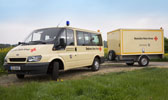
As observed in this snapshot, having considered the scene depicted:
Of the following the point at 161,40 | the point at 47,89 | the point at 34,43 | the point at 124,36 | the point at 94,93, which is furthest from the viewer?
the point at 161,40

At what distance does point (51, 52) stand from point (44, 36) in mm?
969

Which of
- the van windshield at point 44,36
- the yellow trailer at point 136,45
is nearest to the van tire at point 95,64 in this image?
the yellow trailer at point 136,45

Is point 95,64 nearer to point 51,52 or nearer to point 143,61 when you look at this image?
point 51,52

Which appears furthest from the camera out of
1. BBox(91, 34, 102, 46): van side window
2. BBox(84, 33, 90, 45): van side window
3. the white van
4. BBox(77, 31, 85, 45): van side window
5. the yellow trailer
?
the yellow trailer

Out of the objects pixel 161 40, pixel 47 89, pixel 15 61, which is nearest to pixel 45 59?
pixel 15 61

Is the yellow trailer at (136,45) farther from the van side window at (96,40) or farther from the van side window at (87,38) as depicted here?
the van side window at (87,38)

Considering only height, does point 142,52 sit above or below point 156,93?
above

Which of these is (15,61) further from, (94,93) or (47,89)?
(94,93)

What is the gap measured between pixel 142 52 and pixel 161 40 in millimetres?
1933

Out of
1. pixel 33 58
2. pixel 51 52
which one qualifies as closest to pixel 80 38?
pixel 51 52

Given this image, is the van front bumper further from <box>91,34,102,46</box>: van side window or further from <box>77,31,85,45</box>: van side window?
<box>91,34,102,46</box>: van side window

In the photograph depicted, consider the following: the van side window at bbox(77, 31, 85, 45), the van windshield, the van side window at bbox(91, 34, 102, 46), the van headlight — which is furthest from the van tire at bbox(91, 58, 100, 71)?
the van headlight

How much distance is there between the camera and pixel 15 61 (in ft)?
19.2

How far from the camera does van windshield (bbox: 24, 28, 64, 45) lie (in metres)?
6.30
